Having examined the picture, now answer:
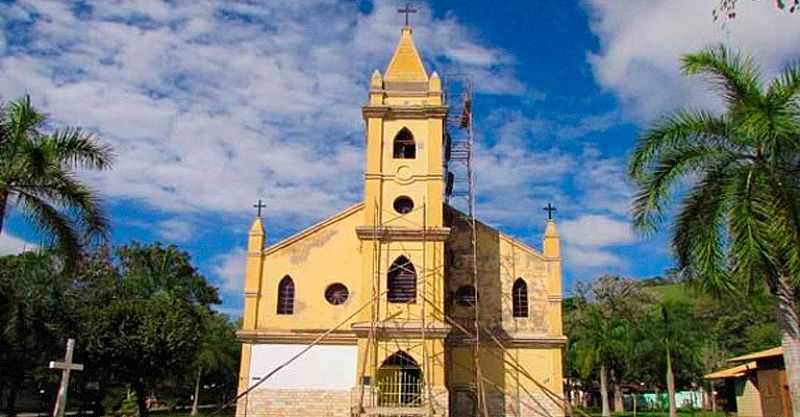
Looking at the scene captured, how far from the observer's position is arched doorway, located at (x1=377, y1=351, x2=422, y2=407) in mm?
25047

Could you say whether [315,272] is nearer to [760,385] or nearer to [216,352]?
[760,385]

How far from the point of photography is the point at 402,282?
26141 mm

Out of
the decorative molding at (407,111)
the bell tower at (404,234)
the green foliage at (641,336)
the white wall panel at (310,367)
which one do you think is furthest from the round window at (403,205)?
the green foliage at (641,336)

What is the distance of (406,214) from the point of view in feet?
88.8

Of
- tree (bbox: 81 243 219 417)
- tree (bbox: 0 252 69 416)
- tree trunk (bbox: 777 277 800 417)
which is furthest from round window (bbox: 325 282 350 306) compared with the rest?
tree trunk (bbox: 777 277 800 417)

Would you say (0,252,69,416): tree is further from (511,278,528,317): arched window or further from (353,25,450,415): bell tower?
(511,278,528,317): arched window

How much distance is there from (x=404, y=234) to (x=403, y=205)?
1416mm

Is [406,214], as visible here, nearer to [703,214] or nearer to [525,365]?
[525,365]

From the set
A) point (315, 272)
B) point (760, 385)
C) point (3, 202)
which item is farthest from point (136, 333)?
point (760, 385)

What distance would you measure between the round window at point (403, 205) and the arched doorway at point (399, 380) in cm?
531

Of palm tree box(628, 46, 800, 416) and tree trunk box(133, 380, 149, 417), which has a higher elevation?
palm tree box(628, 46, 800, 416)

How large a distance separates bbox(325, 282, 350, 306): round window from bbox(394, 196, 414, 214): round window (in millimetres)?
3563

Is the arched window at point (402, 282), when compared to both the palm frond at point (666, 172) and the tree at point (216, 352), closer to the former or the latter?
the palm frond at point (666, 172)

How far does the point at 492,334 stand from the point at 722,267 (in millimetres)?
15050
